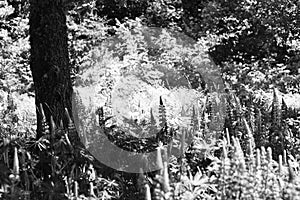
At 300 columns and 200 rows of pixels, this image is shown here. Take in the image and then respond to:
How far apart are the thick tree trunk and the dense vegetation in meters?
0.13

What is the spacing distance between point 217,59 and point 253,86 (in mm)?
1493

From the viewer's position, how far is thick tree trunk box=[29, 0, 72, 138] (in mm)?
4352

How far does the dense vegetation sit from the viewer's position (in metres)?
2.92

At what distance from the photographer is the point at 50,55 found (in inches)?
172

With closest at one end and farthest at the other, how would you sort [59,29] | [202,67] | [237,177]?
[237,177], [59,29], [202,67]

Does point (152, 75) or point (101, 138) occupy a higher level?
point (152, 75)

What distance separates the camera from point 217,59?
8469 mm

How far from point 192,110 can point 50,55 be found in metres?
1.37

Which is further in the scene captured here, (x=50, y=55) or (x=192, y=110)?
(x=192, y=110)

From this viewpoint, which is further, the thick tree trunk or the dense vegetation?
the thick tree trunk

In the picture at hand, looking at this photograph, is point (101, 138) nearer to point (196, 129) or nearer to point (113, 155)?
point (113, 155)

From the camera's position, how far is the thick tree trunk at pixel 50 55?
14.3 ft

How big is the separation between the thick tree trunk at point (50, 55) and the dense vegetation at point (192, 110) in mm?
132

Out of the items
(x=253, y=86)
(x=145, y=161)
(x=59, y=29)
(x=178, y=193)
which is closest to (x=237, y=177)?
(x=178, y=193)
